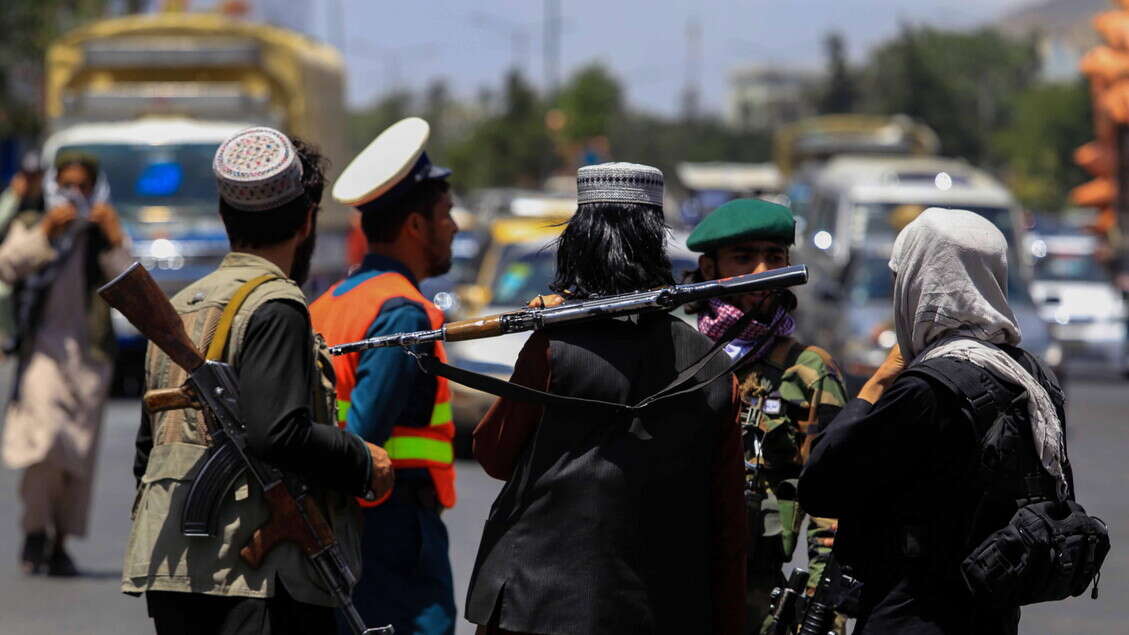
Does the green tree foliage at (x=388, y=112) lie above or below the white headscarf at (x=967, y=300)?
below

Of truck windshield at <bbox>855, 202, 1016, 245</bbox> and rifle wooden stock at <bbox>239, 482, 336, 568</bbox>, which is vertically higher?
rifle wooden stock at <bbox>239, 482, 336, 568</bbox>

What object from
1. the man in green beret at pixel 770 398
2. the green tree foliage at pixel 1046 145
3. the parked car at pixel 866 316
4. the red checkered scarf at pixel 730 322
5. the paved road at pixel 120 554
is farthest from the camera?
the green tree foliage at pixel 1046 145

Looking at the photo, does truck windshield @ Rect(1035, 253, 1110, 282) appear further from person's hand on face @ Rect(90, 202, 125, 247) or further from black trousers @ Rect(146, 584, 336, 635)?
black trousers @ Rect(146, 584, 336, 635)

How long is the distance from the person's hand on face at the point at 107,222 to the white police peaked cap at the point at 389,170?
14.6 ft

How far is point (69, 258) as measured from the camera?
906 centimetres

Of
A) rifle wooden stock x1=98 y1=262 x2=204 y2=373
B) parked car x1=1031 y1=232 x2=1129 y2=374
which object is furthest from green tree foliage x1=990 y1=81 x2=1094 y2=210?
rifle wooden stock x1=98 y1=262 x2=204 y2=373

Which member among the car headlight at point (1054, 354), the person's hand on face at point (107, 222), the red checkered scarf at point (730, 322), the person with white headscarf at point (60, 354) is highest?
the red checkered scarf at point (730, 322)

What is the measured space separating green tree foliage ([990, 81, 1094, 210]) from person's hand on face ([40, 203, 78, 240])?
80171mm

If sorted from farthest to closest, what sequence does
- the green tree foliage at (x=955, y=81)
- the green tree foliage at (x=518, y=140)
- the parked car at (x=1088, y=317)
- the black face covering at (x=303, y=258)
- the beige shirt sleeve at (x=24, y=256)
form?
1. the green tree foliage at (x=955, y=81)
2. the green tree foliage at (x=518, y=140)
3. the parked car at (x=1088, y=317)
4. the beige shirt sleeve at (x=24, y=256)
5. the black face covering at (x=303, y=258)

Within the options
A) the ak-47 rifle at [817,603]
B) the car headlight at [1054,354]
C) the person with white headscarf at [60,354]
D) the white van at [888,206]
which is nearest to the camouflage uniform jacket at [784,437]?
the ak-47 rifle at [817,603]

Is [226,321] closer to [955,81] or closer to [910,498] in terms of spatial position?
[910,498]

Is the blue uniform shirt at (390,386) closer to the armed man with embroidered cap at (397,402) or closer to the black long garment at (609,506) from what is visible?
the armed man with embroidered cap at (397,402)

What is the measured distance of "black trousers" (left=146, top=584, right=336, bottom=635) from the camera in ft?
12.1

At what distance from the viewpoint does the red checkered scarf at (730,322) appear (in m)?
4.50
